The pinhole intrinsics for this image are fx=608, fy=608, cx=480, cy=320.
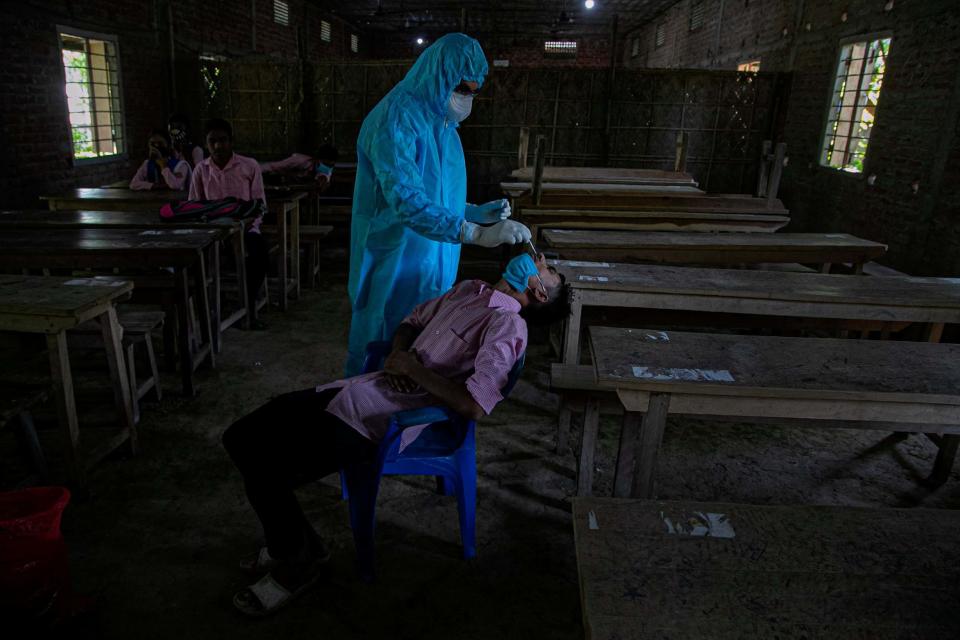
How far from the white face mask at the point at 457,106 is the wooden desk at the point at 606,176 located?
12.6 ft

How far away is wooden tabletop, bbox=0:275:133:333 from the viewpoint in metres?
2.21

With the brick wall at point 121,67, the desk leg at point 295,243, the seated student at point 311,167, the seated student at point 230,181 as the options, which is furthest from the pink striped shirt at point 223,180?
the brick wall at point 121,67

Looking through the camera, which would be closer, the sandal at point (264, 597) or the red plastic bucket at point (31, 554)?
the red plastic bucket at point (31, 554)

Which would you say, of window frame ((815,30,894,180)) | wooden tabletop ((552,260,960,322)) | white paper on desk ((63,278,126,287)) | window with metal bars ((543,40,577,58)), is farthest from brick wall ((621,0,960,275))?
window with metal bars ((543,40,577,58))

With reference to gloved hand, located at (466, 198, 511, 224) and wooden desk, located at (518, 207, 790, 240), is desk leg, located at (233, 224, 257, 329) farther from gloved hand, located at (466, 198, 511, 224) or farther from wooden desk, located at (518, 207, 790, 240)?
wooden desk, located at (518, 207, 790, 240)

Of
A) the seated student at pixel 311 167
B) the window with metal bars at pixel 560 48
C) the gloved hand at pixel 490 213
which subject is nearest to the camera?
the gloved hand at pixel 490 213

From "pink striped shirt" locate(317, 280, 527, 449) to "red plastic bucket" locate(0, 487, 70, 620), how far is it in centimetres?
85

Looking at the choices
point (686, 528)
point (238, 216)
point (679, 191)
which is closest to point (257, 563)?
point (686, 528)

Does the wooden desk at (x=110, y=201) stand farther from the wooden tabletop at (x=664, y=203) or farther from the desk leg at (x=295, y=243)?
the wooden tabletop at (x=664, y=203)

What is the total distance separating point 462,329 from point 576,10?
15.7 metres

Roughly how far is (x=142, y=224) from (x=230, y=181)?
0.95 meters

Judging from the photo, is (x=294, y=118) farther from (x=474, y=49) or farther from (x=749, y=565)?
(x=749, y=565)

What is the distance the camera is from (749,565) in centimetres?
123

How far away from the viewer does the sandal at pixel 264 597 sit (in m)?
1.93
